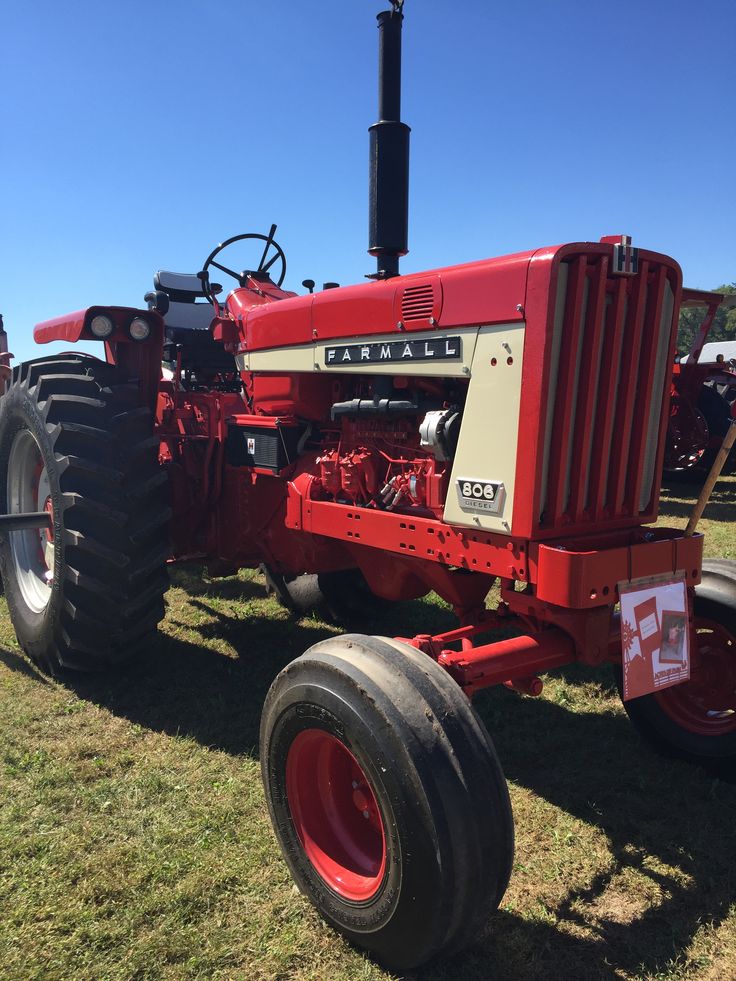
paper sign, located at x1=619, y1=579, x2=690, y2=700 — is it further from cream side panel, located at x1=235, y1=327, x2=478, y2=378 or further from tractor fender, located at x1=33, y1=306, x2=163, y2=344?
tractor fender, located at x1=33, y1=306, x2=163, y2=344

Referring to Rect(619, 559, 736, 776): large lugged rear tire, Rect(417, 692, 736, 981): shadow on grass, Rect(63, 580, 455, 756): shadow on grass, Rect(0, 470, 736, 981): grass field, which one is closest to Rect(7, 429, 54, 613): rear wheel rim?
Rect(0, 470, 736, 981): grass field

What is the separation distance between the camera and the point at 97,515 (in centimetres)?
373

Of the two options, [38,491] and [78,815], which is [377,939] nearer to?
[78,815]

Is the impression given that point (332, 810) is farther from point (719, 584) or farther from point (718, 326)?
point (718, 326)

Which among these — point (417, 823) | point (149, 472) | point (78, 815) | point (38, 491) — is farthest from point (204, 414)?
point (417, 823)

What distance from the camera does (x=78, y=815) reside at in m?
2.90

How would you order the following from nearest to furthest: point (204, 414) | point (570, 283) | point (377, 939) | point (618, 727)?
point (377, 939) → point (570, 283) → point (618, 727) → point (204, 414)

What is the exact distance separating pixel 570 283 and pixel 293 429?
5.74ft

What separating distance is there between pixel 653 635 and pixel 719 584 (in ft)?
2.95

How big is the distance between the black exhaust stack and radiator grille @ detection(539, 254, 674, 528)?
118 centimetres

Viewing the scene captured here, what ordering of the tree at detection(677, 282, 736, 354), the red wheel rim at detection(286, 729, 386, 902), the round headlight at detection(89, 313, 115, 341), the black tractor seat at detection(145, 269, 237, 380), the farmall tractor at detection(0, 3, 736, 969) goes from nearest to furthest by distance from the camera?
1. the farmall tractor at detection(0, 3, 736, 969)
2. the red wheel rim at detection(286, 729, 386, 902)
3. the round headlight at detection(89, 313, 115, 341)
4. the black tractor seat at detection(145, 269, 237, 380)
5. the tree at detection(677, 282, 736, 354)

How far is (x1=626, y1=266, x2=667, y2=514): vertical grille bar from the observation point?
2.63m

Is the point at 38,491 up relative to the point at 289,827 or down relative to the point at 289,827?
up

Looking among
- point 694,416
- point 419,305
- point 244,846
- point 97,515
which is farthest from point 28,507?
point 694,416
